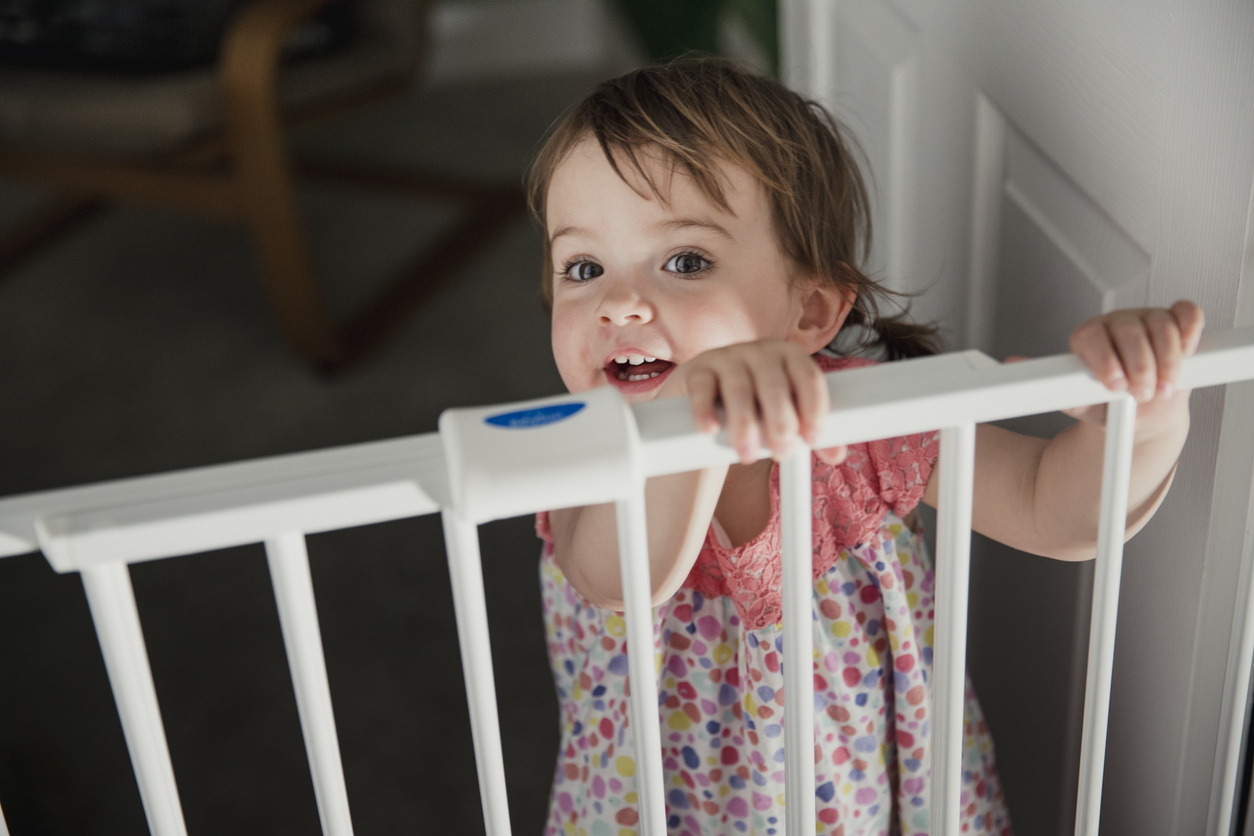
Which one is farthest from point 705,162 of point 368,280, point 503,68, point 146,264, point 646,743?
point 503,68

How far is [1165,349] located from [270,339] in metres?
2.13

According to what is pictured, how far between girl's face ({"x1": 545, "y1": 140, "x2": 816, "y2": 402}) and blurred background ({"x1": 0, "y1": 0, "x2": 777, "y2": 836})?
2.50 feet

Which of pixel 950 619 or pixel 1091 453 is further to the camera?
pixel 1091 453

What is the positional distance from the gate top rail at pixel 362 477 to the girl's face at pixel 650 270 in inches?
11.0

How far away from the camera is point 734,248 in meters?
0.76

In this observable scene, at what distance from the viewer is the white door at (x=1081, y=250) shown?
2.08 feet

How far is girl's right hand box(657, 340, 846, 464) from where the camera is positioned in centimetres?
45

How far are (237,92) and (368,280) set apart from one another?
636mm

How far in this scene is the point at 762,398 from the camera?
1.50ft

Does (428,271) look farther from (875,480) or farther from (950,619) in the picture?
(950,619)

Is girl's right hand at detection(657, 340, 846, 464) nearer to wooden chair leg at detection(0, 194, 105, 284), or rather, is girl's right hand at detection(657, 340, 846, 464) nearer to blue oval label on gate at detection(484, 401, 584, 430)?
blue oval label on gate at detection(484, 401, 584, 430)

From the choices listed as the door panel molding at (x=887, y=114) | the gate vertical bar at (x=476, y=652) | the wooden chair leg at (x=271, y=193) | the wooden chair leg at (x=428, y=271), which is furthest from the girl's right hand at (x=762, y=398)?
the wooden chair leg at (x=428, y=271)

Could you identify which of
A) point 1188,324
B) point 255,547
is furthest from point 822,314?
point 255,547

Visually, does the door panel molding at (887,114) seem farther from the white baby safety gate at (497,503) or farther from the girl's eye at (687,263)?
the white baby safety gate at (497,503)
